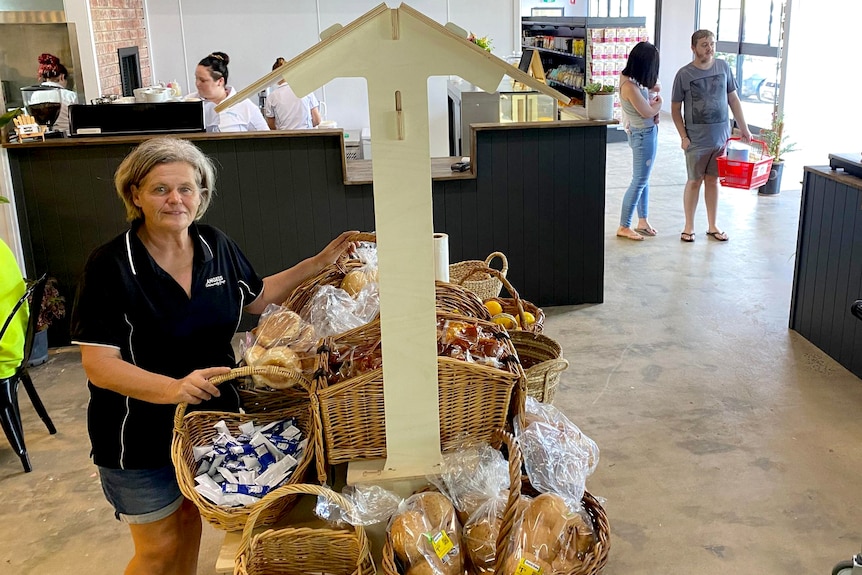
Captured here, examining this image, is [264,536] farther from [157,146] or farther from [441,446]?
[157,146]

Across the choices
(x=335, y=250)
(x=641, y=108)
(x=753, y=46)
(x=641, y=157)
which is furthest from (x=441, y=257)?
(x=753, y=46)

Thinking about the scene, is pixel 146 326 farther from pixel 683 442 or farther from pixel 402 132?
pixel 683 442

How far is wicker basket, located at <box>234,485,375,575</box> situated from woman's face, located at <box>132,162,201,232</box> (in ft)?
2.38

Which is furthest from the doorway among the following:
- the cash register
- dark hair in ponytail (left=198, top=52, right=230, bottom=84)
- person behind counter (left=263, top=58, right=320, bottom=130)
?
the cash register

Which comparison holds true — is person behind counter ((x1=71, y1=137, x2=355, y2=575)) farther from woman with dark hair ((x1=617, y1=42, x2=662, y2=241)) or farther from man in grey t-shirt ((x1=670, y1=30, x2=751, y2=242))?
man in grey t-shirt ((x1=670, y1=30, x2=751, y2=242))

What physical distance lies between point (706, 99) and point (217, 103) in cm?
352

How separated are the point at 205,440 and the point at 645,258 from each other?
4849 mm

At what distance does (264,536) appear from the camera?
154 centimetres

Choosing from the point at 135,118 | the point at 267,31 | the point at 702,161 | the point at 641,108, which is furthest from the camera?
the point at 267,31

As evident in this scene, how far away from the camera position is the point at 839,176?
13.6 feet

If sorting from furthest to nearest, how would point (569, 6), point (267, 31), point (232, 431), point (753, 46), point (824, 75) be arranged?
1. point (569, 6)
2. point (753, 46)
3. point (824, 75)
4. point (267, 31)
5. point (232, 431)

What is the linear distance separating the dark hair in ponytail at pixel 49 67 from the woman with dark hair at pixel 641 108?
431 centimetres

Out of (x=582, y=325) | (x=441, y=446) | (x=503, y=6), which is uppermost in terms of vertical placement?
(x=503, y=6)

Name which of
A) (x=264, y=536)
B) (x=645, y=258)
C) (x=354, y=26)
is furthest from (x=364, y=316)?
(x=645, y=258)
